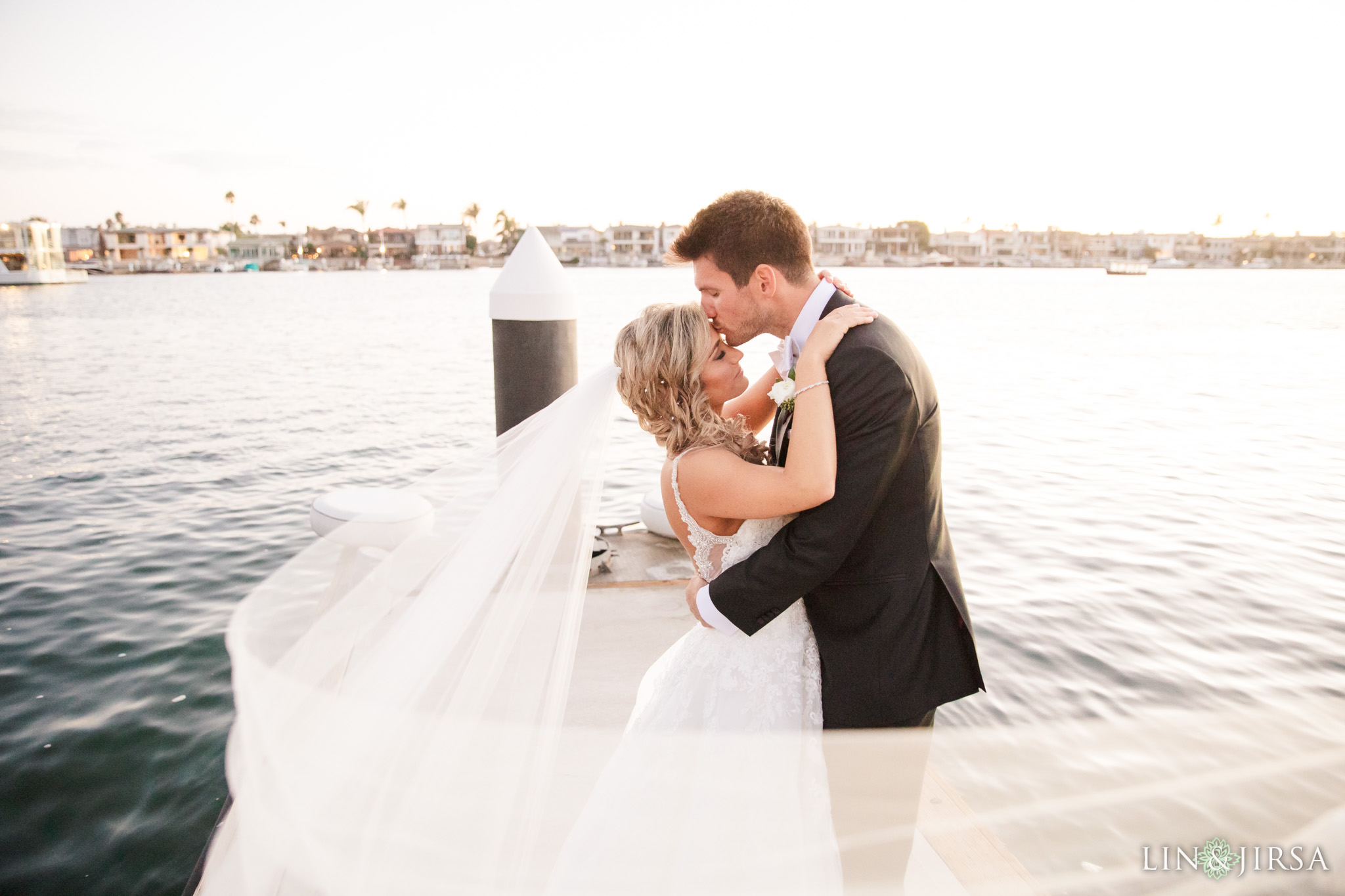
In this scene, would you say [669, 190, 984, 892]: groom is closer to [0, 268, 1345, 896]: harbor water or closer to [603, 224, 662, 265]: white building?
[0, 268, 1345, 896]: harbor water

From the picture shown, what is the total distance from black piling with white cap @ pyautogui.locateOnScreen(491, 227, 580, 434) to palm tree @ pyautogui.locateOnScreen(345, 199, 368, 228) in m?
145

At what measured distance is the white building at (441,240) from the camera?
139875 mm

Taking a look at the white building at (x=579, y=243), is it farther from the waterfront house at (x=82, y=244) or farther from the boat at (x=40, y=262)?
the waterfront house at (x=82, y=244)

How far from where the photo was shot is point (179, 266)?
122375 mm

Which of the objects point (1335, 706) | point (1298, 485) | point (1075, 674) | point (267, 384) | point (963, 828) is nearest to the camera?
point (963, 828)

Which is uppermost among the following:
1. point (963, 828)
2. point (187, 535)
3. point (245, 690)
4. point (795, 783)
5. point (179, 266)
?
point (179, 266)

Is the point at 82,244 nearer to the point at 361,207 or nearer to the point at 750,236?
the point at 361,207

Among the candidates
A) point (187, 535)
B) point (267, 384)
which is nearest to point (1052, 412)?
point (187, 535)

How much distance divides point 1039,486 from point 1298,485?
12.2ft

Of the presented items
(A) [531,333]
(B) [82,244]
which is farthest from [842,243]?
(A) [531,333]

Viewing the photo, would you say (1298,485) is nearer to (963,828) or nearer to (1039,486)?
(1039,486)

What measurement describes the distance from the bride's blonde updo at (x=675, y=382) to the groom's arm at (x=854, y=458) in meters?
0.37

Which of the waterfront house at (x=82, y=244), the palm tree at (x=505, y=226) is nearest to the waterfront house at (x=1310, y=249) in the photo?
the palm tree at (x=505, y=226)

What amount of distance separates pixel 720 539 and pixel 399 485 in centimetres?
1050
